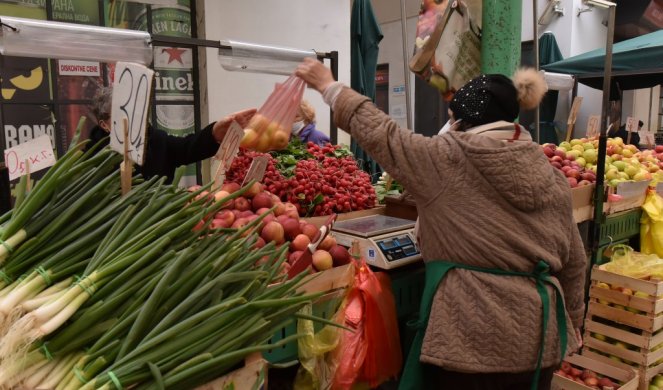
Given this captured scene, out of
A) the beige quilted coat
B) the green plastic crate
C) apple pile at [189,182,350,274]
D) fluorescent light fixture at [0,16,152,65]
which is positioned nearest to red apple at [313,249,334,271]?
apple pile at [189,182,350,274]

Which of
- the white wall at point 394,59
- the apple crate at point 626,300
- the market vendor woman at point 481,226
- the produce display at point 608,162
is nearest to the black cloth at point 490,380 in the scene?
the market vendor woman at point 481,226

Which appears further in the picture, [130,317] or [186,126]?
[186,126]

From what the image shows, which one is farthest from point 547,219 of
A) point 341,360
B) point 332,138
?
point 332,138

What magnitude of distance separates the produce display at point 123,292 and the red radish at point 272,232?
22.3 inches

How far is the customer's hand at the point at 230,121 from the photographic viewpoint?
8.20 feet

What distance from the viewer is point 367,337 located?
86.4 inches

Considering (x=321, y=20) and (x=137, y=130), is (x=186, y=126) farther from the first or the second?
(x=137, y=130)

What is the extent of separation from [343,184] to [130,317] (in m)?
1.86

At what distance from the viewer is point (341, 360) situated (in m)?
2.13

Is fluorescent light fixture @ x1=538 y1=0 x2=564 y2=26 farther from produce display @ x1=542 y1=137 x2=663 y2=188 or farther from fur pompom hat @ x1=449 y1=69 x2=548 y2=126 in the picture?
fur pompom hat @ x1=449 y1=69 x2=548 y2=126

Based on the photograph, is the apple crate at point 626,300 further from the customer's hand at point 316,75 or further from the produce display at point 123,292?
the produce display at point 123,292

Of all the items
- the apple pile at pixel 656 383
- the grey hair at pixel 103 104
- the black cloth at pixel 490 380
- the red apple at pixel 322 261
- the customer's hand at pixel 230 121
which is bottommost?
the apple pile at pixel 656 383

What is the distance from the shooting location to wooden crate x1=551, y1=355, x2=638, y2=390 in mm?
3105

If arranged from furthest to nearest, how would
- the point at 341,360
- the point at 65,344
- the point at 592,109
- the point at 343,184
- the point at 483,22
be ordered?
the point at 592,109
the point at 343,184
the point at 483,22
the point at 341,360
the point at 65,344
